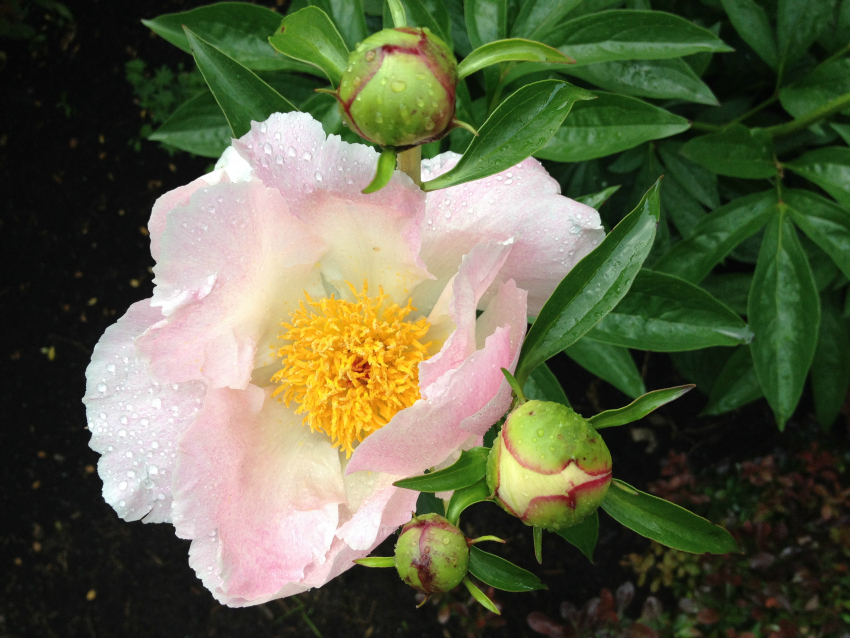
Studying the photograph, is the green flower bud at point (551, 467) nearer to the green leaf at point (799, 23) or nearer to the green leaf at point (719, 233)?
the green leaf at point (719, 233)

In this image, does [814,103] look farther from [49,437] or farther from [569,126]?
[49,437]

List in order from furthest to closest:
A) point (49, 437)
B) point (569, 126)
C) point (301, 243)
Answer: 1. point (49, 437)
2. point (569, 126)
3. point (301, 243)

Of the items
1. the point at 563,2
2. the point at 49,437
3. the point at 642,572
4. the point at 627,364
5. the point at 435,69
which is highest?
the point at 435,69

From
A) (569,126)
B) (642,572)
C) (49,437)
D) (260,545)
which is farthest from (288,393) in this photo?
(49,437)

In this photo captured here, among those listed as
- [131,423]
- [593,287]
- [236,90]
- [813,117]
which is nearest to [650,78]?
[813,117]

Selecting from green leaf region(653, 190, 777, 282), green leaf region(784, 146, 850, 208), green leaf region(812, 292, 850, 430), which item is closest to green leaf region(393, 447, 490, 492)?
green leaf region(653, 190, 777, 282)

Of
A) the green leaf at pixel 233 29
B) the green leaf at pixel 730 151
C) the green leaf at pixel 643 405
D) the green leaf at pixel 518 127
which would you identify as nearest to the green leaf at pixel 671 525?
the green leaf at pixel 643 405
